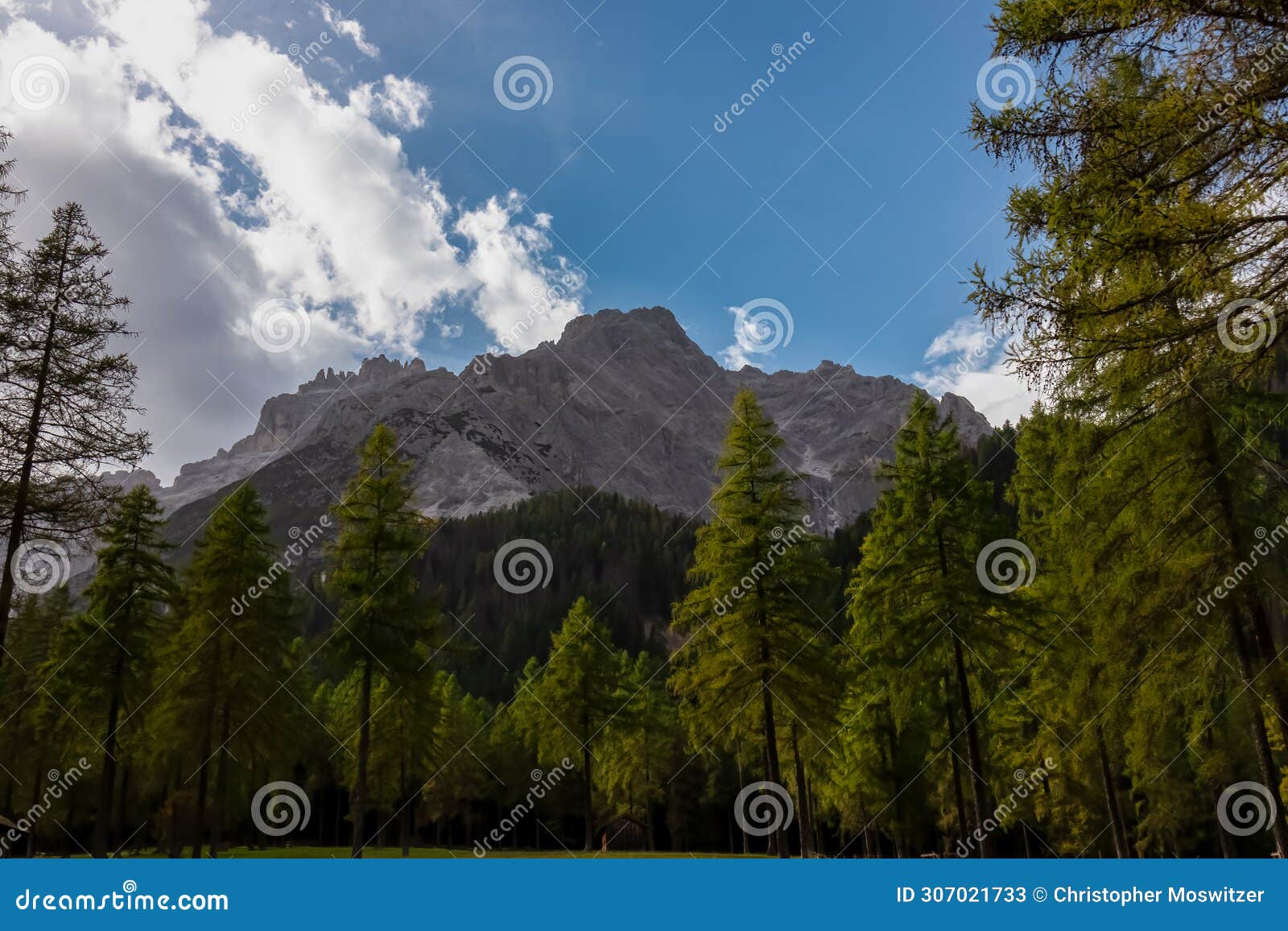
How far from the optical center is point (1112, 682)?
57.4 ft

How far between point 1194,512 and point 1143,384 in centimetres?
941

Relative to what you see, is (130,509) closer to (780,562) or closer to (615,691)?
(780,562)

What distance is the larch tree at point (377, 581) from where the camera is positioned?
22.0 metres

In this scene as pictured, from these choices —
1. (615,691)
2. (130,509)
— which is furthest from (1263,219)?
(615,691)
